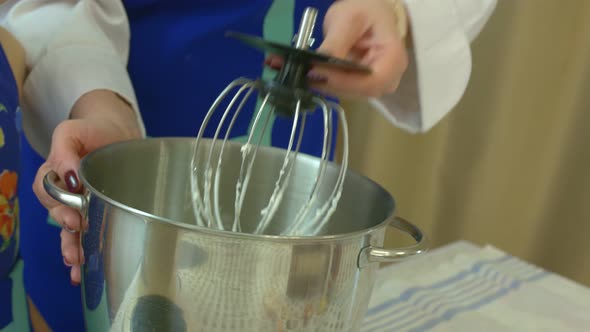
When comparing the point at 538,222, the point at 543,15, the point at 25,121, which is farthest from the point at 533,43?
the point at 25,121

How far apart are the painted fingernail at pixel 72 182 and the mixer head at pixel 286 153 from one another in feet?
0.24

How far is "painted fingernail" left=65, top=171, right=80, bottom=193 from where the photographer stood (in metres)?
0.33

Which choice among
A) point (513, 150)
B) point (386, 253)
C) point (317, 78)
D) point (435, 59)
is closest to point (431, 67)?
point (435, 59)

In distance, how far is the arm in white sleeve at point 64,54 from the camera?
45 cm

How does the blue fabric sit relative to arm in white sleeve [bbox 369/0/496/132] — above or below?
below

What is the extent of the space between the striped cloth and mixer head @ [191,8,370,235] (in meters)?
0.16

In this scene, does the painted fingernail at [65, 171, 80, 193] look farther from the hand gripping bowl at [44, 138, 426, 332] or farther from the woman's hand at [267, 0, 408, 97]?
the woman's hand at [267, 0, 408, 97]

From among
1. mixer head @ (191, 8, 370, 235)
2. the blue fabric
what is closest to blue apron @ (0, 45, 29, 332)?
the blue fabric

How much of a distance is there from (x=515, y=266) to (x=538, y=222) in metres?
0.47

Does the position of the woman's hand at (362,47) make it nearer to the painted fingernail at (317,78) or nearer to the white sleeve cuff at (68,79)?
the painted fingernail at (317,78)

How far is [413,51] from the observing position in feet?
1.67

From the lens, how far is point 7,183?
1.18ft

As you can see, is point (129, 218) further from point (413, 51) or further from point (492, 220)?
point (492, 220)

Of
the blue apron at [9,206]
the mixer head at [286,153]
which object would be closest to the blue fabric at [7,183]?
the blue apron at [9,206]
